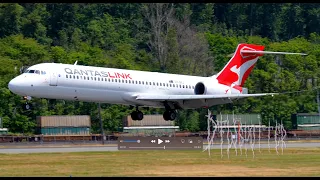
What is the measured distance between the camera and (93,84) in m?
68.4

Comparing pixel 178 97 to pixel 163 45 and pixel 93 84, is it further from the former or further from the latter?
pixel 163 45

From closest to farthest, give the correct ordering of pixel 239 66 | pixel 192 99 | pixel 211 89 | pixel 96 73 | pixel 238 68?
pixel 96 73
pixel 192 99
pixel 211 89
pixel 238 68
pixel 239 66

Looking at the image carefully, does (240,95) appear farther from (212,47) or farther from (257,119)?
(212,47)

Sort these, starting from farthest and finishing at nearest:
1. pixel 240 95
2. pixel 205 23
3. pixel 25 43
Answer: pixel 205 23 → pixel 25 43 → pixel 240 95

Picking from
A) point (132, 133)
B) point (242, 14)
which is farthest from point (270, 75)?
point (242, 14)

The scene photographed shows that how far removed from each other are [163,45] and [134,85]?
166 ft

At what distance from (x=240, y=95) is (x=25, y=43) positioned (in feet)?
148

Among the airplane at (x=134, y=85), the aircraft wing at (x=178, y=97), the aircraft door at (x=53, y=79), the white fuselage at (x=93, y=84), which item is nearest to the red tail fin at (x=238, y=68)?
the airplane at (x=134, y=85)

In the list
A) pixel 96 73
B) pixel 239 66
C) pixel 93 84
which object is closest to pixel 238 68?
pixel 239 66

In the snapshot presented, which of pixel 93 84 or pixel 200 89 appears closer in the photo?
pixel 93 84

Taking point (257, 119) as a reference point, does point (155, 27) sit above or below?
above

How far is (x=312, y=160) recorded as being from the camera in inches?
2410

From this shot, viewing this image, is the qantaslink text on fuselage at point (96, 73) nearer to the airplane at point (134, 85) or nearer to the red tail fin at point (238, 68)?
the airplane at point (134, 85)

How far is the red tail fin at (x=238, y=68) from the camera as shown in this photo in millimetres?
79562
